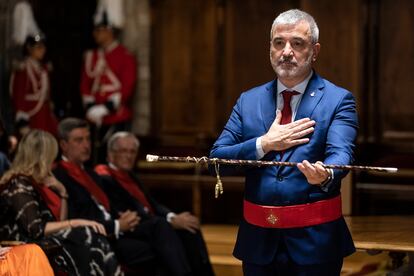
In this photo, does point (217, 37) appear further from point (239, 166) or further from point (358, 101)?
point (239, 166)

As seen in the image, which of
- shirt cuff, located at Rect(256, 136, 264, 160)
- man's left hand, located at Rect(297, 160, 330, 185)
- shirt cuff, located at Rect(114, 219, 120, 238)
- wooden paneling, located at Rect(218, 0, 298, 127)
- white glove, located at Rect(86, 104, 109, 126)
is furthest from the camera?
white glove, located at Rect(86, 104, 109, 126)

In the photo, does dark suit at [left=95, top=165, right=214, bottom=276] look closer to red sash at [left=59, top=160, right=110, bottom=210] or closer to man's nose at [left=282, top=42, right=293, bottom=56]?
red sash at [left=59, top=160, right=110, bottom=210]

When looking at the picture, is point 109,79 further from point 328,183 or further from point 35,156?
point 328,183

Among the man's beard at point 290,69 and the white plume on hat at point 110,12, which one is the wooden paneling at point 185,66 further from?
the man's beard at point 290,69

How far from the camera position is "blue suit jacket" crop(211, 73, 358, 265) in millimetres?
3154

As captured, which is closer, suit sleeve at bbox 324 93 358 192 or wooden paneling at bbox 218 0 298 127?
suit sleeve at bbox 324 93 358 192

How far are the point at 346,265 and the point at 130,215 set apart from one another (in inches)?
56.6

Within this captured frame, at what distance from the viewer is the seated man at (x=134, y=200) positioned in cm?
586

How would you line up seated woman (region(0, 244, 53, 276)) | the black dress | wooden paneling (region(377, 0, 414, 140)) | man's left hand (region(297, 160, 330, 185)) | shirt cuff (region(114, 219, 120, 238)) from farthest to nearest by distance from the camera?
wooden paneling (region(377, 0, 414, 140)), shirt cuff (region(114, 219, 120, 238)), the black dress, seated woman (region(0, 244, 53, 276)), man's left hand (region(297, 160, 330, 185))

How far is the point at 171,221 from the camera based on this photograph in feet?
19.5

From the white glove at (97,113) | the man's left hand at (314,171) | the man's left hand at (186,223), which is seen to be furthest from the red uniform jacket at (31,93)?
the man's left hand at (314,171)

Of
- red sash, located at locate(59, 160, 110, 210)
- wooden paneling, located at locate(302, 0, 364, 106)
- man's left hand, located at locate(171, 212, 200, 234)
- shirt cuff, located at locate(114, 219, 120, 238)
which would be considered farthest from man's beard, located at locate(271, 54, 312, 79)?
wooden paneling, located at locate(302, 0, 364, 106)

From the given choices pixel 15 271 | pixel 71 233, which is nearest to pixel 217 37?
pixel 71 233

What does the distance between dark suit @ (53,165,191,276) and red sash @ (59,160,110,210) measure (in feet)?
0.10
